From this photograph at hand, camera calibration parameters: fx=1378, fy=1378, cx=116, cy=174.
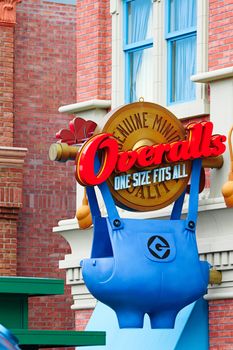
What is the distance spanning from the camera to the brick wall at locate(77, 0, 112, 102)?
65.2ft

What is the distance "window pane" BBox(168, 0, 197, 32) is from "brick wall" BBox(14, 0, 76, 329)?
6.90 metres

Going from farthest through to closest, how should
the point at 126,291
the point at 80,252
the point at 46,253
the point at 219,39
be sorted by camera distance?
1. the point at 46,253
2. the point at 80,252
3. the point at 219,39
4. the point at 126,291

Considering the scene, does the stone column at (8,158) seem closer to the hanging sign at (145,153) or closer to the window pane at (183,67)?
the window pane at (183,67)

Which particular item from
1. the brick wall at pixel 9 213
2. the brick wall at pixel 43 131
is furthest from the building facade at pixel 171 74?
the brick wall at pixel 43 131

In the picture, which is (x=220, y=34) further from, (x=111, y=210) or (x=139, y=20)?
(x=111, y=210)

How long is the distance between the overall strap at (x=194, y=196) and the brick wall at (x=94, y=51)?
3.31 m

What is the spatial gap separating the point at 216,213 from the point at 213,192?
0.35 meters

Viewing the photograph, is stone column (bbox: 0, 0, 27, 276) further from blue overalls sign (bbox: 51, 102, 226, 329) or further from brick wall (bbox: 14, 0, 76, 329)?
blue overalls sign (bbox: 51, 102, 226, 329)

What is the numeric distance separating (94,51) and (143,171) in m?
3.72

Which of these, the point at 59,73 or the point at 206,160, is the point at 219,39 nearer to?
the point at 206,160

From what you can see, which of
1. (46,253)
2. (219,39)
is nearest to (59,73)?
(46,253)

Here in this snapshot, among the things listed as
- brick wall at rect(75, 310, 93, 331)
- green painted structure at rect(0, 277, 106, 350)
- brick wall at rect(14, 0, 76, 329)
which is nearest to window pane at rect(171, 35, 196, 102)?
green painted structure at rect(0, 277, 106, 350)

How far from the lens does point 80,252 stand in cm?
1967

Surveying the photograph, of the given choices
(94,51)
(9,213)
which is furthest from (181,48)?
(9,213)
